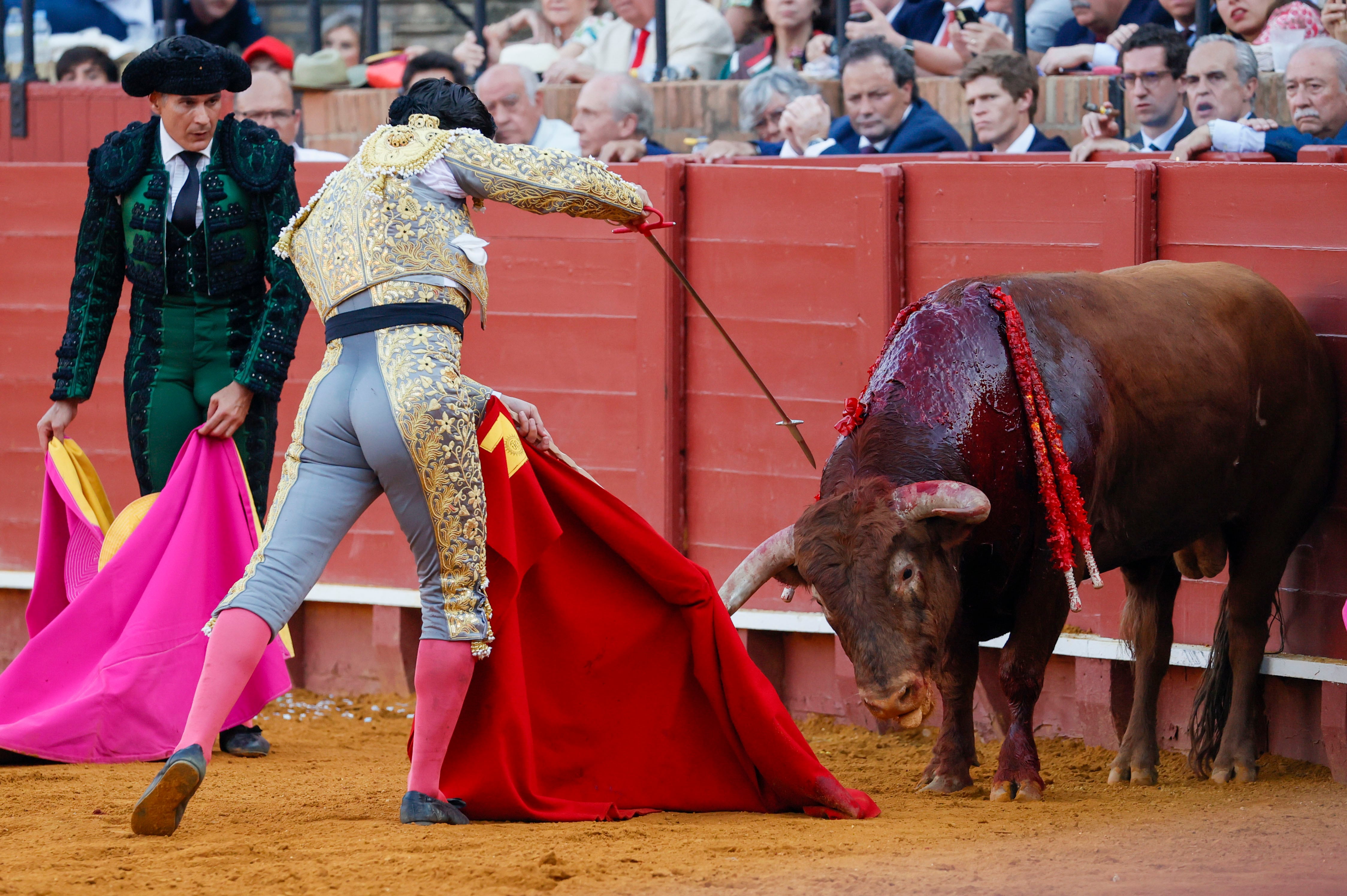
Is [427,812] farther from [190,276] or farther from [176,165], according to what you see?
[176,165]

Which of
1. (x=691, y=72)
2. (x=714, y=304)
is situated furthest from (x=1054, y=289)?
(x=691, y=72)

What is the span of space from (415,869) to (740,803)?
107 centimetres

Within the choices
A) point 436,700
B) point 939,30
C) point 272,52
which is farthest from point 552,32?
point 436,700

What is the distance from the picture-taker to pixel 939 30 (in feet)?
26.7

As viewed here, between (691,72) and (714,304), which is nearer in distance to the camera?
(714,304)

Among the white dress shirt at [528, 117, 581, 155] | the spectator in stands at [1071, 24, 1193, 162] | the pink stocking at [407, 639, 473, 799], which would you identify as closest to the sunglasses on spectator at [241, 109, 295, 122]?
the white dress shirt at [528, 117, 581, 155]

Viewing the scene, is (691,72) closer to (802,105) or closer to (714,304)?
(802,105)

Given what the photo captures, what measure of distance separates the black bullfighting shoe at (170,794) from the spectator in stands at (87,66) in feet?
20.6

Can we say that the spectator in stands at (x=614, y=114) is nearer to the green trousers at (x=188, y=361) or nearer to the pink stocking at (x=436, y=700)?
the green trousers at (x=188, y=361)

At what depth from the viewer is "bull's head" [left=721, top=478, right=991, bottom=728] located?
3959 millimetres

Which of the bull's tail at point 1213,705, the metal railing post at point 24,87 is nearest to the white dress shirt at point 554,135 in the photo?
the metal railing post at point 24,87

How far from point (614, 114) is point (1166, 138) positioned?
2220mm

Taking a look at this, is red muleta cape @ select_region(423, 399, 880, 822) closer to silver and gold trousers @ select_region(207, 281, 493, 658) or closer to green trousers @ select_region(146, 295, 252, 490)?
silver and gold trousers @ select_region(207, 281, 493, 658)

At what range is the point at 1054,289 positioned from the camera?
4.47m
